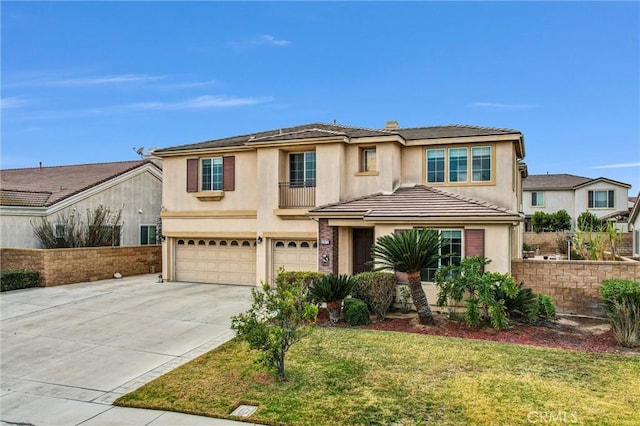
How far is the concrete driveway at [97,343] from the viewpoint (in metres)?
6.59

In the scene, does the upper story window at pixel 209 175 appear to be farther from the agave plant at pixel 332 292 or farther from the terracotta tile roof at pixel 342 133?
the agave plant at pixel 332 292

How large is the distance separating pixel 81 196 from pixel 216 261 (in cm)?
784

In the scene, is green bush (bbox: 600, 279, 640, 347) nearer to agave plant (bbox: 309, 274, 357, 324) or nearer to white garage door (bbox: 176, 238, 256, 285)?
agave plant (bbox: 309, 274, 357, 324)

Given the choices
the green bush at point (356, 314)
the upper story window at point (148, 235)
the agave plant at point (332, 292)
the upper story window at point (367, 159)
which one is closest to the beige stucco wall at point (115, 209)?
the upper story window at point (148, 235)

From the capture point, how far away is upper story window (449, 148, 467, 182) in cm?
1543

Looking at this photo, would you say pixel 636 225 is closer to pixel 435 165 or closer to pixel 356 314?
pixel 435 165

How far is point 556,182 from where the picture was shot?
4128 centimetres

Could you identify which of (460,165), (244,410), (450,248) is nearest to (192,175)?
(460,165)

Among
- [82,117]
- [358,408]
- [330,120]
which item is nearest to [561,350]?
[358,408]

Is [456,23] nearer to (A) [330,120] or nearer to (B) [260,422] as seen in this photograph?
(A) [330,120]

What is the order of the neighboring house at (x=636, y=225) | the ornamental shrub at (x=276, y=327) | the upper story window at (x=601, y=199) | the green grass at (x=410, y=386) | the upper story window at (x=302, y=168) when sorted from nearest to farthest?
the green grass at (x=410, y=386), the ornamental shrub at (x=276, y=327), the upper story window at (x=302, y=168), the neighboring house at (x=636, y=225), the upper story window at (x=601, y=199)

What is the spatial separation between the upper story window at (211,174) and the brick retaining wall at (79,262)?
5.69 meters

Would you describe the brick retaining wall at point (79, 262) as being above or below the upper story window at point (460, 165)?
below

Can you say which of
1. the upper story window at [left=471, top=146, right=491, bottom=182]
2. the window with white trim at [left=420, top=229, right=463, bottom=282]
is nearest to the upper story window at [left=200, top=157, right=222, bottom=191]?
the window with white trim at [left=420, top=229, right=463, bottom=282]
